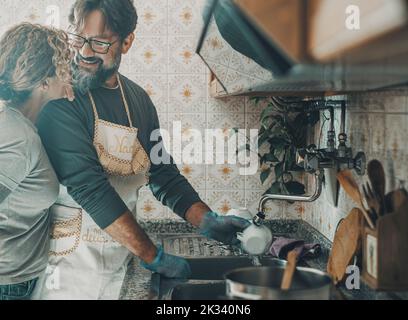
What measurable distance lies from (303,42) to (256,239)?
40.8 inches

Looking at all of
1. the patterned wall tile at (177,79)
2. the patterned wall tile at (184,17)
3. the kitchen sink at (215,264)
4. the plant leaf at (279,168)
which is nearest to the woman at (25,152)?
the patterned wall tile at (177,79)

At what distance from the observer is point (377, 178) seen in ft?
4.35

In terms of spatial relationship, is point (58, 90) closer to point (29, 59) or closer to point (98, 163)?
point (29, 59)

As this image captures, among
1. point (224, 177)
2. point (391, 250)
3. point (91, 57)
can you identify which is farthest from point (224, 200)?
point (391, 250)

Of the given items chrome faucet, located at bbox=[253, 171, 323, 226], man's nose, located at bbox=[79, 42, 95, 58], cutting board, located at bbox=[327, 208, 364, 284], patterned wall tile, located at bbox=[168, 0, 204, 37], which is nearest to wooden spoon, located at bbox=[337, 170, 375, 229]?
cutting board, located at bbox=[327, 208, 364, 284]

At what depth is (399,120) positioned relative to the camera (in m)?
1.27

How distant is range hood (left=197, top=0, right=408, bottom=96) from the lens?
2.08 ft

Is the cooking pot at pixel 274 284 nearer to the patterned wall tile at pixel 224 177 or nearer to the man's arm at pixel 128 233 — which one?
the man's arm at pixel 128 233

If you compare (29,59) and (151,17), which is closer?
(29,59)

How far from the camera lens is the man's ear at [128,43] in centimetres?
189

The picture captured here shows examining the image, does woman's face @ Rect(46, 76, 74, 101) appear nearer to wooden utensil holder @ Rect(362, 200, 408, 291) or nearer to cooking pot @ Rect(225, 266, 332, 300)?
cooking pot @ Rect(225, 266, 332, 300)

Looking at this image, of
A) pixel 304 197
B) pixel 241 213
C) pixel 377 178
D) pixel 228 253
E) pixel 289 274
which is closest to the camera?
pixel 289 274

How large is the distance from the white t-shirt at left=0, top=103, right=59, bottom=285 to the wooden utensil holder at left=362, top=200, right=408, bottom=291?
38.8 inches
